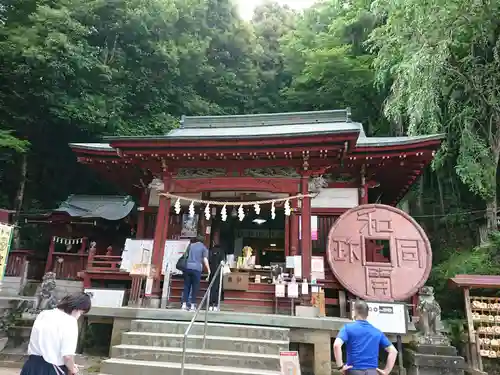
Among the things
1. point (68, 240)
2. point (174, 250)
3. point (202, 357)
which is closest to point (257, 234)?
point (174, 250)

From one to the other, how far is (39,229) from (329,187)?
13999mm

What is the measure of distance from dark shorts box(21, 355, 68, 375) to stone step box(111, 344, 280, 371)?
9.40 feet

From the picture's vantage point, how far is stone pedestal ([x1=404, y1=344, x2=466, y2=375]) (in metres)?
5.90

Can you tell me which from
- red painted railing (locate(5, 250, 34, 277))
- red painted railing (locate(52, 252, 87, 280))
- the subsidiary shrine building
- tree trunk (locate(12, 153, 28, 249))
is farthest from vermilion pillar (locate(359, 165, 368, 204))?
tree trunk (locate(12, 153, 28, 249))

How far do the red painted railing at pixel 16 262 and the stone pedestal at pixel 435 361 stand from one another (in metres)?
13.1

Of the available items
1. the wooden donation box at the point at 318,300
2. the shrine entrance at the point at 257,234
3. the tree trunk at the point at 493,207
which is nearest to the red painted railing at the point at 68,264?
the shrine entrance at the point at 257,234

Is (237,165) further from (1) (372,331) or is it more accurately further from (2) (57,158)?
(2) (57,158)

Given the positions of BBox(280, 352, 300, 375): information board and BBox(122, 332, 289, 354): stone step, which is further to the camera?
BBox(122, 332, 289, 354): stone step

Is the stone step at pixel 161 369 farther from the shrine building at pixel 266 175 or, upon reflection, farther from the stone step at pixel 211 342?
the shrine building at pixel 266 175

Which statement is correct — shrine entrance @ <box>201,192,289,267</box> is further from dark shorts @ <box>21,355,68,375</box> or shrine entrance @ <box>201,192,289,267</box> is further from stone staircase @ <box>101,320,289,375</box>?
dark shorts @ <box>21,355,68,375</box>

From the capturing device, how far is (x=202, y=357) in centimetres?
538

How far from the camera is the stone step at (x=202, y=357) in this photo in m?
5.27

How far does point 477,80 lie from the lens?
10641mm

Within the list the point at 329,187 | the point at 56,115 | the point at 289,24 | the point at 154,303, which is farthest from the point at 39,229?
the point at 289,24
